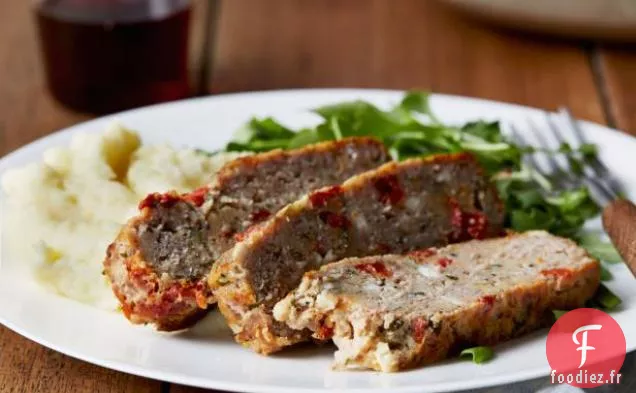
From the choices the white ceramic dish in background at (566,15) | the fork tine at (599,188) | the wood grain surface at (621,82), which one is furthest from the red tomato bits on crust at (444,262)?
the white ceramic dish in background at (566,15)

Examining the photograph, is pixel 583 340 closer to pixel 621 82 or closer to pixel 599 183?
pixel 599 183

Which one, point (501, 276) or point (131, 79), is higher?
point (501, 276)

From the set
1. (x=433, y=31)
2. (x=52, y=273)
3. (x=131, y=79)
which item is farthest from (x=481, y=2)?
(x=52, y=273)

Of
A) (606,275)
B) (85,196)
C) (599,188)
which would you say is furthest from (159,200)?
(599,188)

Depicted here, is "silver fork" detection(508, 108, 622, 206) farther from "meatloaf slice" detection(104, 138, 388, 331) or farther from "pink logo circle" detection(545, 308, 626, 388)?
"pink logo circle" detection(545, 308, 626, 388)

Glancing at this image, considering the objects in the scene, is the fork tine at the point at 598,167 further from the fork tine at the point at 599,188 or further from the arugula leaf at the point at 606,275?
the arugula leaf at the point at 606,275

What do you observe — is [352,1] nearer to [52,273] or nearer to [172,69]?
[172,69]

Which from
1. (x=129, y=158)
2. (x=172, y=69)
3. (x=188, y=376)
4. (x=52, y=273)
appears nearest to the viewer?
(x=188, y=376)
